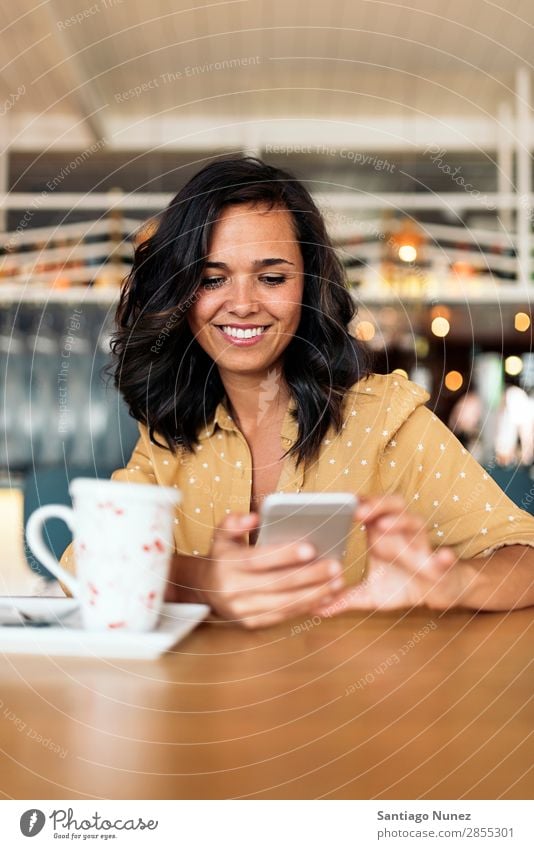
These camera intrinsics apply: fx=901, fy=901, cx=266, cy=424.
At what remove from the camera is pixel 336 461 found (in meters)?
0.86

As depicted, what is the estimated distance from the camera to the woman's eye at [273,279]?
0.85 meters

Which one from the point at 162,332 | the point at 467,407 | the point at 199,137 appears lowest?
the point at 162,332

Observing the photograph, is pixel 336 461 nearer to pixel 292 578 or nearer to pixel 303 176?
pixel 292 578

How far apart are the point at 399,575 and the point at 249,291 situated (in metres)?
0.39

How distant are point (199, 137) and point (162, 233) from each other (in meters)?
1.50

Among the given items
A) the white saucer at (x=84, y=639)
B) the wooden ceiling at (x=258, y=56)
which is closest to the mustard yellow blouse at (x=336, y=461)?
the white saucer at (x=84, y=639)

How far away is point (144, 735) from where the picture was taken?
0.32m

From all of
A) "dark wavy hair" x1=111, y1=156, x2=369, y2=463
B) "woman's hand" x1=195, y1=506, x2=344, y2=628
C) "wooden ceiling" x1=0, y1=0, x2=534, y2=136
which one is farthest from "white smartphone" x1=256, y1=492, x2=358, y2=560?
"wooden ceiling" x1=0, y1=0, x2=534, y2=136

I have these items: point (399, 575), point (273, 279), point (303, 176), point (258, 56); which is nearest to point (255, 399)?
point (273, 279)

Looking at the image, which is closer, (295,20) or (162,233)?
(162,233)

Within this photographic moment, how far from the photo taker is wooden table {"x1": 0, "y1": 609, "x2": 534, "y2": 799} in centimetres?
31

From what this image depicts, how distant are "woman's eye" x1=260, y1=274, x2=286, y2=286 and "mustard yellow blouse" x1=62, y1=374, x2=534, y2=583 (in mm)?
120

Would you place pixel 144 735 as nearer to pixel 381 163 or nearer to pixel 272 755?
pixel 272 755
